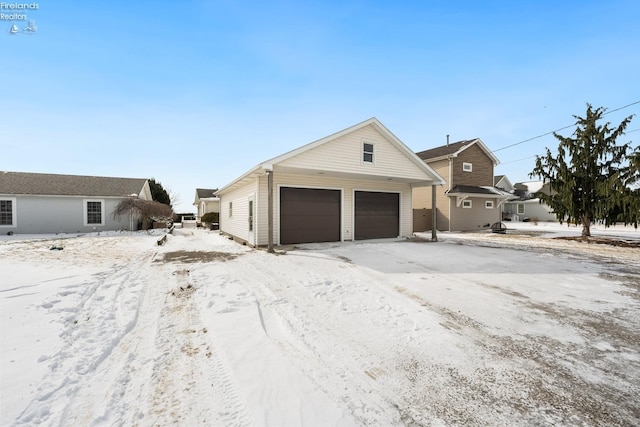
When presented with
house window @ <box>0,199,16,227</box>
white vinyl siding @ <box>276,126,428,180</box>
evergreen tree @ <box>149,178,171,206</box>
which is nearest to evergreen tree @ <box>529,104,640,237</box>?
white vinyl siding @ <box>276,126,428,180</box>

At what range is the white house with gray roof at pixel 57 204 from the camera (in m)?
17.6

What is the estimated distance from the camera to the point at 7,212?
1755 cm

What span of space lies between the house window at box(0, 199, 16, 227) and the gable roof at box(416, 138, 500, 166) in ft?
97.3

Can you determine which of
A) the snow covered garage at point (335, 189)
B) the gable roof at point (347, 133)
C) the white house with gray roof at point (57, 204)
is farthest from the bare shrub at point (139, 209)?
the snow covered garage at point (335, 189)

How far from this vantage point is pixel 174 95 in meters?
10.9

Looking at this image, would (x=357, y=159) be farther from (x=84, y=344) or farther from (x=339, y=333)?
(x=84, y=344)

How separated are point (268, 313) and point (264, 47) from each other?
9.50m

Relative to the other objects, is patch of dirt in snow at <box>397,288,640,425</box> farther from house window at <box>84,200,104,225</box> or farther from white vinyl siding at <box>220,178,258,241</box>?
house window at <box>84,200,104,225</box>

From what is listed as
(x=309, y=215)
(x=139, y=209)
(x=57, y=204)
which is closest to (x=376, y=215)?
(x=309, y=215)

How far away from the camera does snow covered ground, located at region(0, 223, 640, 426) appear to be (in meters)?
2.14

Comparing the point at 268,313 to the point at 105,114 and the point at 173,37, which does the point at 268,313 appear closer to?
the point at 173,37

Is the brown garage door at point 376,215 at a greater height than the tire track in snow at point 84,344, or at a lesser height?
greater

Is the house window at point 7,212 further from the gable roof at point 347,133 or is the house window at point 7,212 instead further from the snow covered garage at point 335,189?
the snow covered garage at point 335,189

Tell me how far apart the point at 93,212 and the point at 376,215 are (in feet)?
66.8
